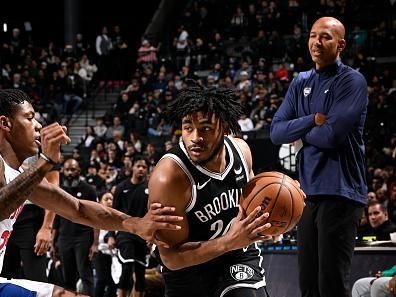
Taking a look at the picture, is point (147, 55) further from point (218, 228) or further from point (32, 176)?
point (32, 176)

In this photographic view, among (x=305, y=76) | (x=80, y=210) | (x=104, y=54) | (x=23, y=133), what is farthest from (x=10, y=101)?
(x=104, y=54)

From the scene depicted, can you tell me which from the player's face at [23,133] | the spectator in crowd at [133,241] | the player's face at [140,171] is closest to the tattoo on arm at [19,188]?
the player's face at [23,133]

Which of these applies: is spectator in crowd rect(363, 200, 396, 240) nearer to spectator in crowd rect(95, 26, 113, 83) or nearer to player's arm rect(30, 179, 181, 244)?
player's arm rect(30, 179, 181, 244)

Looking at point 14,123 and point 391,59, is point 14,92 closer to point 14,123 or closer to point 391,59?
point 14,123

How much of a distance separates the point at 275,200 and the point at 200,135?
0.52m

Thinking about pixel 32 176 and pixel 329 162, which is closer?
pixel 32 176

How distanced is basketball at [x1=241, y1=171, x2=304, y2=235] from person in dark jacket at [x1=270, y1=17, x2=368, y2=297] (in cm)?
51

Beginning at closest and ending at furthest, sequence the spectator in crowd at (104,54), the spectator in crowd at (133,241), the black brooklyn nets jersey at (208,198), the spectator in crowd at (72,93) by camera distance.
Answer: the black brooklyn nets jersey at (208,198) → the spectator in crowd at (133,241) → the spectator in crowd at (72,93) → the spectator in crowd at (104,54)

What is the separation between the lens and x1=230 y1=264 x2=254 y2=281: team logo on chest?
Answer: 3.89 m

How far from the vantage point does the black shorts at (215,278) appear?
3.88m

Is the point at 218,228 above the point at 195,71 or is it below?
below

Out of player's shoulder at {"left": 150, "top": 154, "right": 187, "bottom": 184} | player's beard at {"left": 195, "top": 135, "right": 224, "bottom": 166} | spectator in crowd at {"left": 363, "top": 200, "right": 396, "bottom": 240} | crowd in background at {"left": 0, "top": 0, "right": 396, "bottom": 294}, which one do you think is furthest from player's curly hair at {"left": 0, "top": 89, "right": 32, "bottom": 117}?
A: crowd in background at {"left": 0, "top": 0, "right": 396, "bottom": 294}

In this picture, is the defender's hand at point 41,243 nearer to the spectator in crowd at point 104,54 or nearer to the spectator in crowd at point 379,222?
the spectator in crowd at point 379,222

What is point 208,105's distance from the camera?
12.6 ft
